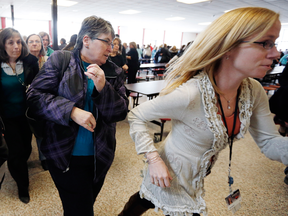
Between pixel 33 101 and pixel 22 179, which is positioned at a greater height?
pixel 33 101

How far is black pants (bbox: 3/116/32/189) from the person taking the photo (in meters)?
1.92

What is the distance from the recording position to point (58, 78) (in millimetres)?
1146

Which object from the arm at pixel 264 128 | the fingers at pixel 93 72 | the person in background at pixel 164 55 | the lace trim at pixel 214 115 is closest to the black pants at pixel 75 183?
the fingers at pixel 93 72

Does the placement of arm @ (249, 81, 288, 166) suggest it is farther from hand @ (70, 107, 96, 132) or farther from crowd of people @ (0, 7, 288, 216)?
hand @ (70, 107, 96, 132)

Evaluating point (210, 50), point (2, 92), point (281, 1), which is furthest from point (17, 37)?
point (281, 1)

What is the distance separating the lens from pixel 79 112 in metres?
1.06

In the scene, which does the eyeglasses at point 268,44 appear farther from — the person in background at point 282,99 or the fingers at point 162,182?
the person in background at point 282,99

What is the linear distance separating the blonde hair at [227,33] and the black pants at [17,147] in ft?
5.34

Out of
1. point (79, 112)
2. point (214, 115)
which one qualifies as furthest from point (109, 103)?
point (214, 115)

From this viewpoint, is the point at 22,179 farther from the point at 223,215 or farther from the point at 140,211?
the point at 223,215

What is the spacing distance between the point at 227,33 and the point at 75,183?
1113 millimetres

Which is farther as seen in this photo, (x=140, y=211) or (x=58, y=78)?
(x=140, y=211)

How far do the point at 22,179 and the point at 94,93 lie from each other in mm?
1479

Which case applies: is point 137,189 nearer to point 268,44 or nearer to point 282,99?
point 282,99
